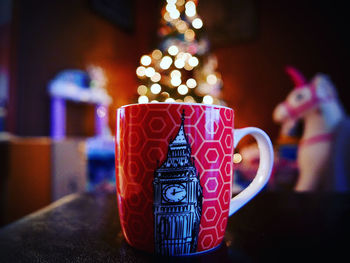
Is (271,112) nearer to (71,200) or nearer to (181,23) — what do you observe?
(181,23)

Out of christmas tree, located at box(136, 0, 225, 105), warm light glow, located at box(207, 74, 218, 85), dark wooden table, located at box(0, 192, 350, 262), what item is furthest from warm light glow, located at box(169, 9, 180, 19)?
dark wooden table, located at box(0, 192, 350, 262)

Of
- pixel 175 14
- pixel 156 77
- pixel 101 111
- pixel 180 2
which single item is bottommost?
pixel 101 111

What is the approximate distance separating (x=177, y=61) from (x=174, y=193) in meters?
2.21

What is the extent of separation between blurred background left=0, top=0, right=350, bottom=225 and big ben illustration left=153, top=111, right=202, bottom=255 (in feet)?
5.14

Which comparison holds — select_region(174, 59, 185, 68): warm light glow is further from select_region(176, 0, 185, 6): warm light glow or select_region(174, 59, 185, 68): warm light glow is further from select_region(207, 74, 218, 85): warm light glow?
select_region(176, 0, 185, 6): warm light glow

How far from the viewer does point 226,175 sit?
275 millimetres

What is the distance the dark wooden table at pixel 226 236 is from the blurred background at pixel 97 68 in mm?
1401

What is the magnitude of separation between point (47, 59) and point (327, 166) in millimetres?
2348

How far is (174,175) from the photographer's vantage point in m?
0.24

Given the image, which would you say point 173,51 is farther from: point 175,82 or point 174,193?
point 174,193

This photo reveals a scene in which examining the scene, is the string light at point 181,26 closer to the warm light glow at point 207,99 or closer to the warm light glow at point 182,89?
the warm light glow at point 182,89

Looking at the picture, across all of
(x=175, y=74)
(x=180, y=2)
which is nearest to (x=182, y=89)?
(x=175, y=74)

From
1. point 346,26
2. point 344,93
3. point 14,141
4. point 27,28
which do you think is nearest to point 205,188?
point 14,141

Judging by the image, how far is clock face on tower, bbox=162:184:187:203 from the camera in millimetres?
244
